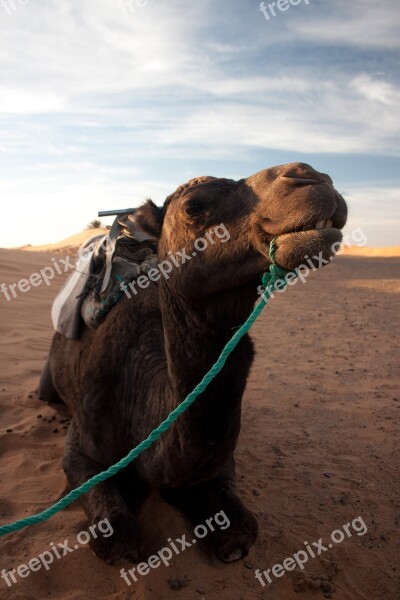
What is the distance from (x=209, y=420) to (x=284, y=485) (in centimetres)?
191

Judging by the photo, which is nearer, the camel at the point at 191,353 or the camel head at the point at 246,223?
the camel head at the point at 246,223

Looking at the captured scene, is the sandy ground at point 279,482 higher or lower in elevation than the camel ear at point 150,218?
lower

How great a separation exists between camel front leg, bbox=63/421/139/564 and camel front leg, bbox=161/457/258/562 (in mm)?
363

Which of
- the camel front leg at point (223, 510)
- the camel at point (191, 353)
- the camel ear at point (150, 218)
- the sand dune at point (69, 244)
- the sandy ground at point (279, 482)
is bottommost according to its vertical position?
the sandy ground at point (279, 482)

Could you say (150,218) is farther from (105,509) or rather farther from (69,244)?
(69,244)

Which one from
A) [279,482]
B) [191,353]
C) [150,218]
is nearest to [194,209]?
[150,218]

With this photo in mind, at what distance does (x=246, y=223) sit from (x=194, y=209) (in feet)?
1.20

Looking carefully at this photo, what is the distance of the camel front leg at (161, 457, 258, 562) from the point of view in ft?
11.1

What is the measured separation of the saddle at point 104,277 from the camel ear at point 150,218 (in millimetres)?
888

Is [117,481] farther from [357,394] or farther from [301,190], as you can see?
[357,394]

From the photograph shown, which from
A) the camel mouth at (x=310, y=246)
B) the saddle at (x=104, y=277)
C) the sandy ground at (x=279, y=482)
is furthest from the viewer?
the saddle at (x=104, y=277)

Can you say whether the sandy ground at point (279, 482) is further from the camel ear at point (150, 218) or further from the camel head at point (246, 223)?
the camel ear at point (150, 218)

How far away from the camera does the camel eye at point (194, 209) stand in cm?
283

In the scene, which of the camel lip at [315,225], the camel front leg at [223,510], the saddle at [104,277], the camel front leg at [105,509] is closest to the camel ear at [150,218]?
the saddle at [104,277]
